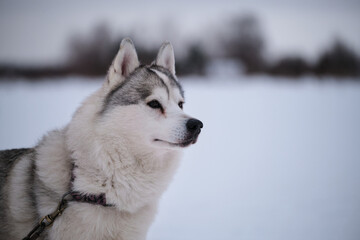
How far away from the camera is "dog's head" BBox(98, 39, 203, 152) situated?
8.41 ft

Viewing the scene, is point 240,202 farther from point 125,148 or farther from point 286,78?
point 286,78

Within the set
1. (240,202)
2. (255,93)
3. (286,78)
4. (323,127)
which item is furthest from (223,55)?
(240,202)

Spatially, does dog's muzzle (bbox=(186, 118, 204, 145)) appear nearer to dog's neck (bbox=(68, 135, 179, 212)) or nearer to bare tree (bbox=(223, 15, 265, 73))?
dog's neck (bbox=(68, 135, 179, 212))

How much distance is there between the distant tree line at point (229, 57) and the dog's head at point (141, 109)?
20165 mm

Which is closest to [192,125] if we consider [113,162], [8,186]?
[113,162]

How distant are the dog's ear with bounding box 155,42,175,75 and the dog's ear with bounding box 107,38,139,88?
0.45 m

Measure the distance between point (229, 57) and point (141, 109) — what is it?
3850 centimetres

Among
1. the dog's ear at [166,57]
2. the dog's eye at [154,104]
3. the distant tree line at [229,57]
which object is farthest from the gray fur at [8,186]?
the distant tree line at [229,57]

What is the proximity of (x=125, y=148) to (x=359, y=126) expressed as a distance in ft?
32.6

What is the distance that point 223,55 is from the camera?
→ 40031 mm

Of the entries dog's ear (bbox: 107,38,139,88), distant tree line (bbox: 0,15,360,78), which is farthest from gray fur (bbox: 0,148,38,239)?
distant tree line (bbox: 0,15,360,78)

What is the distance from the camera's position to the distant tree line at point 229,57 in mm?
24922

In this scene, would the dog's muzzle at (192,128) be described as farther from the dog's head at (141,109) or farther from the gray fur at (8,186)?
the gray fur at (8,186)

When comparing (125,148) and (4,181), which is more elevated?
(125,148)
